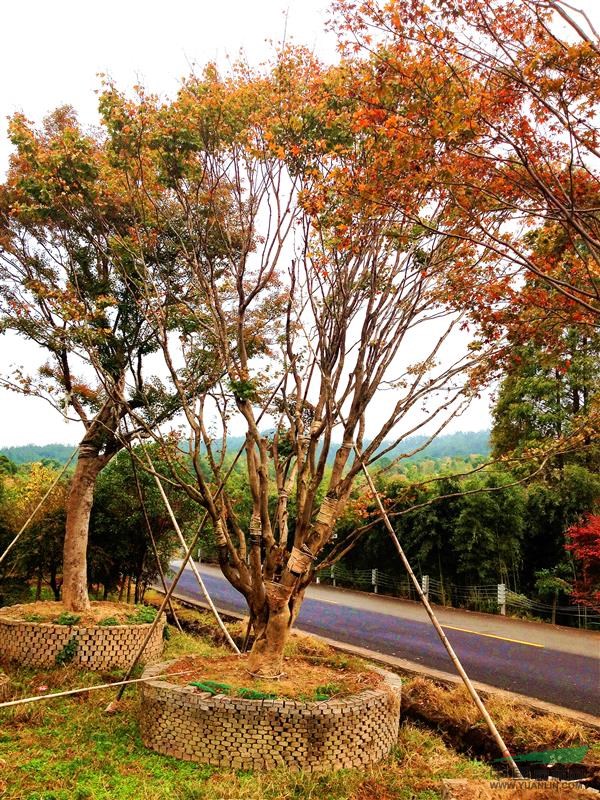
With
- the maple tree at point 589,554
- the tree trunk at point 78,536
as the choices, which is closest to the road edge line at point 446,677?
the maple tree at point 589,554

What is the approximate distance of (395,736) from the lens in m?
5.21

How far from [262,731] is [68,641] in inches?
169

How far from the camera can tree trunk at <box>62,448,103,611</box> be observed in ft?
30.3

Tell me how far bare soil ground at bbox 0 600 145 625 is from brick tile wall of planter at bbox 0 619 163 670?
1.04 ft

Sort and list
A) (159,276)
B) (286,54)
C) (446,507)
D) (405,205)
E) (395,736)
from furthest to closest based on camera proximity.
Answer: (446,507)
(159,276)
(286,54)
(395,736)
(405,205)

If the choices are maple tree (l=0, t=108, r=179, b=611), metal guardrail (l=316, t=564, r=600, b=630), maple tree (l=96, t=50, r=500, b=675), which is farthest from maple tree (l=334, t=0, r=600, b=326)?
metal guardrail (l=316, t=564, r=600, b=630)

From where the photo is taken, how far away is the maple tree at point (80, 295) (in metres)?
7.75

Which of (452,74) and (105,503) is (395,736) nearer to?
(452,74)

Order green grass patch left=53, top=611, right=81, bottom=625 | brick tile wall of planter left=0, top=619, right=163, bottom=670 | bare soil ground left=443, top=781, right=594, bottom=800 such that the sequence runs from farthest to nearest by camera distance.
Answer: green grass patch left=53, top=611, right=81, bottom=625 < brick tile wall of planter left=0, top=619, right=163, bottom=670 < bare soil ground left=443, top=781, right=594, bottom=800

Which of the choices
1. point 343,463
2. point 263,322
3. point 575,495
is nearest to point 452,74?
point 343,463

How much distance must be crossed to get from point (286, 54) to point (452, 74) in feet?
9.28

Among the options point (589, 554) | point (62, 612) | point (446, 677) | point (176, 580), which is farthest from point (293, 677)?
point (589, 554)

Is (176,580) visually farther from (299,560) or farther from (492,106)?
(492,106)

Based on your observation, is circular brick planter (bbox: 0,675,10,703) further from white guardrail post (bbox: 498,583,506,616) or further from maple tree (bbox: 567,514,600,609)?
white guardrail post (bbox: 498,583,506,616)
